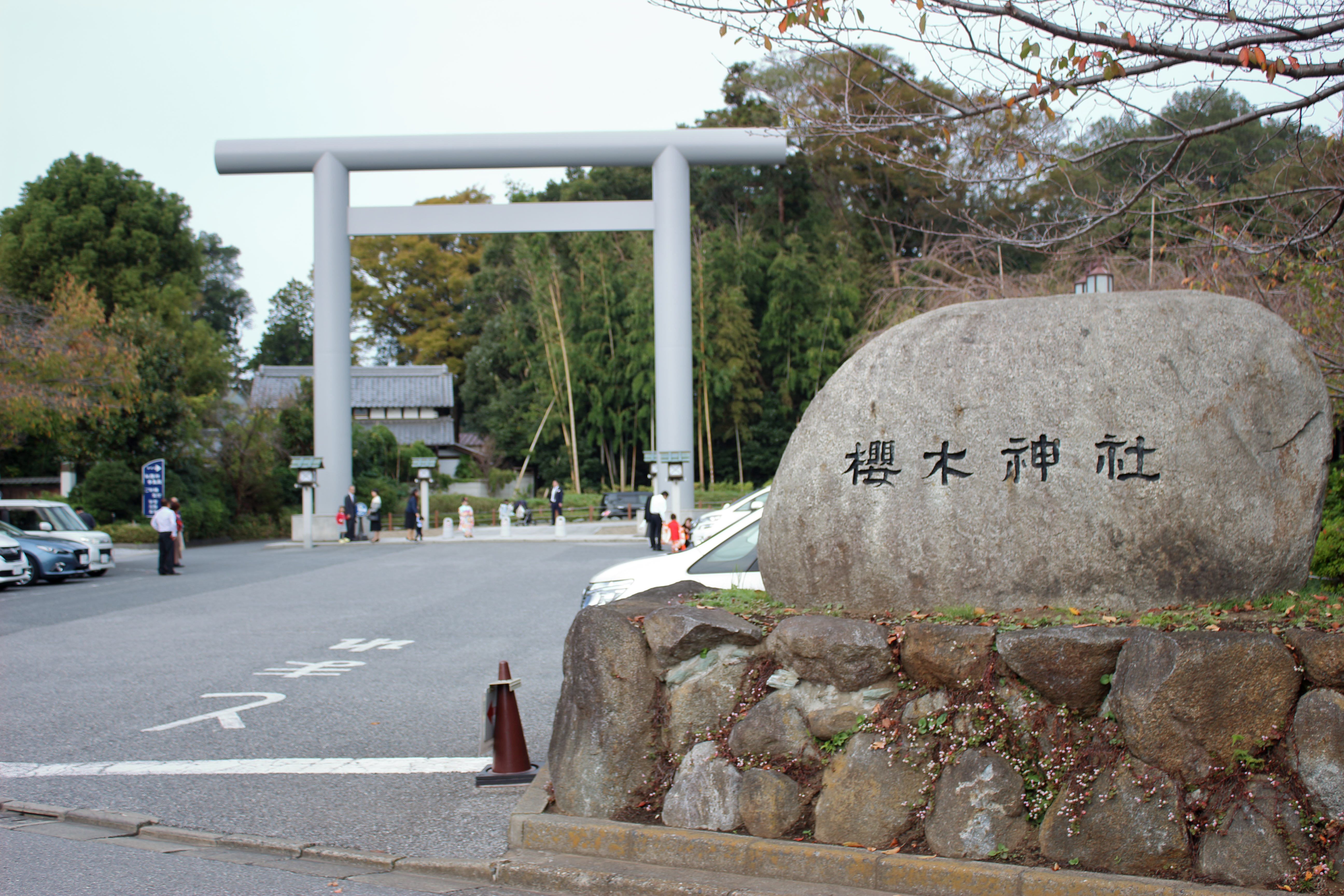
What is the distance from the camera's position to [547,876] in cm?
384

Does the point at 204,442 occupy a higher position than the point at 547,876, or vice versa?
the point at 204,442

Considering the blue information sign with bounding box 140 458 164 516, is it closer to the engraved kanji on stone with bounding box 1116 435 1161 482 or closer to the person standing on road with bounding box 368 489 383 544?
the person standing on road with bounding box 368 489 383 544

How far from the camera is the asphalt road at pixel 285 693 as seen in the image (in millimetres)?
4770

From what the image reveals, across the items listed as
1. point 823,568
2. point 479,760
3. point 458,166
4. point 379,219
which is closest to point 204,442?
point 379,219

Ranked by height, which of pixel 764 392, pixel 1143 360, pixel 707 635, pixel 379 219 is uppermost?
pixel 379 219

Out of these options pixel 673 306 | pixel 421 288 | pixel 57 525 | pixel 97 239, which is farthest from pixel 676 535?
pixel 421 288

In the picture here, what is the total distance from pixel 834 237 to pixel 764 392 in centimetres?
629

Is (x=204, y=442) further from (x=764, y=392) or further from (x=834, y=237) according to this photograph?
(x=834, y=237)

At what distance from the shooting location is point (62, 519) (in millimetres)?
18016

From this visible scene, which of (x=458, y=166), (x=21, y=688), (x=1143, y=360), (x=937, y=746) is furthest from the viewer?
(x=458, y=166)

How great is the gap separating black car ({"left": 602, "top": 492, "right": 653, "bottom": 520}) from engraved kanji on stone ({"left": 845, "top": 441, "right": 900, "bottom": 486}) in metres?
28.7

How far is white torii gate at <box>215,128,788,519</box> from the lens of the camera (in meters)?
24.1

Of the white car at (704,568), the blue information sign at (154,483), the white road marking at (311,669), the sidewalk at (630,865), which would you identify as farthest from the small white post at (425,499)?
the sidewalk at (630,865)

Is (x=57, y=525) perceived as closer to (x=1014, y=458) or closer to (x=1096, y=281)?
(x=1096, y=281)
